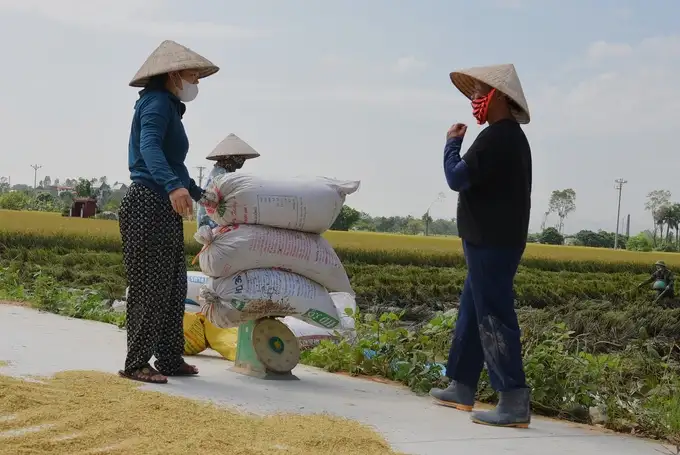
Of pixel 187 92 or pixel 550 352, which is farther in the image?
pixel 550 352

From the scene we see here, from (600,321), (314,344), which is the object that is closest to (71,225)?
(600,321)

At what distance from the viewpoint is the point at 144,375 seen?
4156 mm

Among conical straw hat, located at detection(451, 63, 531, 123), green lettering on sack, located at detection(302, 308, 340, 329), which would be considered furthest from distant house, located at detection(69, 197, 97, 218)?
conical straw hat, located at detection(451, 63, 531, 123)

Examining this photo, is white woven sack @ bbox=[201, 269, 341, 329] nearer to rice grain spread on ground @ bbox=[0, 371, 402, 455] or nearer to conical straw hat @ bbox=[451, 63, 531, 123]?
rice grain spread on ground @ bbox=[0, 371, 402, 455]

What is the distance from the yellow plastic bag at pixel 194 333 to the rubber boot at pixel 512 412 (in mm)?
2120

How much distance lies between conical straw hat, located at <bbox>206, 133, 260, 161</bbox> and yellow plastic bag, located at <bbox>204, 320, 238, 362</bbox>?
1.40 metres

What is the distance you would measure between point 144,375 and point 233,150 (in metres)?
2.55

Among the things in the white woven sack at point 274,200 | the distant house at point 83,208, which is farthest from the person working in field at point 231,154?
the distant house at point 83,208

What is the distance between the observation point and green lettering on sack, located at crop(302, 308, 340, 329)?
4.61 meters

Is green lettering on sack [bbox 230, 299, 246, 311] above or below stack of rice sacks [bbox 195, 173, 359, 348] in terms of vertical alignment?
below

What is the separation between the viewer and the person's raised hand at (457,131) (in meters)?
3.96

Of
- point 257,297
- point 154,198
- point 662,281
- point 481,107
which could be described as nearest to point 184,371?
point 257,297

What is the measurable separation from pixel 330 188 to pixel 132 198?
38.0 inches

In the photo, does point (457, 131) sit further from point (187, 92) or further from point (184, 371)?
point (184, 371)
